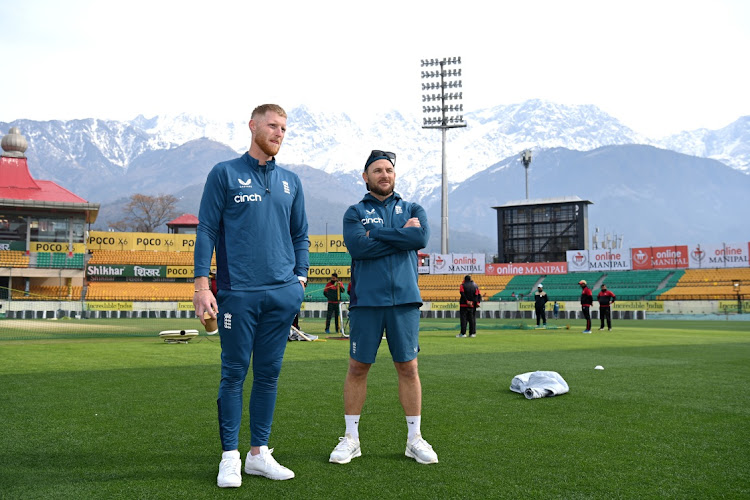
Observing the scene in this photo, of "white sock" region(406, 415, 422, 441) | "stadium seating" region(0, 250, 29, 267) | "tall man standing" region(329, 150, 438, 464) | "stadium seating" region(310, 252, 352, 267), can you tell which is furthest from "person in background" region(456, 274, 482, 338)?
"stadium seating" region(0, 250, 29, 267)

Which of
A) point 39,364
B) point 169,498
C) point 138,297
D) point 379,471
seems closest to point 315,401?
point 379,471

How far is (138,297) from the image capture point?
48.0m

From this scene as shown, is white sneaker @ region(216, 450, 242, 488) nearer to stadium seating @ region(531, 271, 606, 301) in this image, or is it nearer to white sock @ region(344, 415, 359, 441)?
white sock @ region(344, 415, 359, 441)

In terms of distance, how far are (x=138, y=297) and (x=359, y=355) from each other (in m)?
47.1

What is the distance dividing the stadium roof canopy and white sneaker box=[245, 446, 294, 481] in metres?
51.5

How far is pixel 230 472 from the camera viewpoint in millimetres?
3689

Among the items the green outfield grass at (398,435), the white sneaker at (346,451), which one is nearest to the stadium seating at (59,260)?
the green outfield grass at (398,435)

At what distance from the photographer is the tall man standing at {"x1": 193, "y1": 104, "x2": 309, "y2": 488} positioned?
3.95 meters

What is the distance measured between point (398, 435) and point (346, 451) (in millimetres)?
889

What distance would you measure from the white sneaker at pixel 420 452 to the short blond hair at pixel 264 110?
239 centimetres

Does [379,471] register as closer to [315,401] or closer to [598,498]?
Answer: [598,498]

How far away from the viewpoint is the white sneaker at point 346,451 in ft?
13.6

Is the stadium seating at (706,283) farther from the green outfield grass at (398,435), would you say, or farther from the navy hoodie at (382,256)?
the navy hoodie at (382,256)

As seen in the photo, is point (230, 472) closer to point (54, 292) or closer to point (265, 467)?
point (265, 467)
